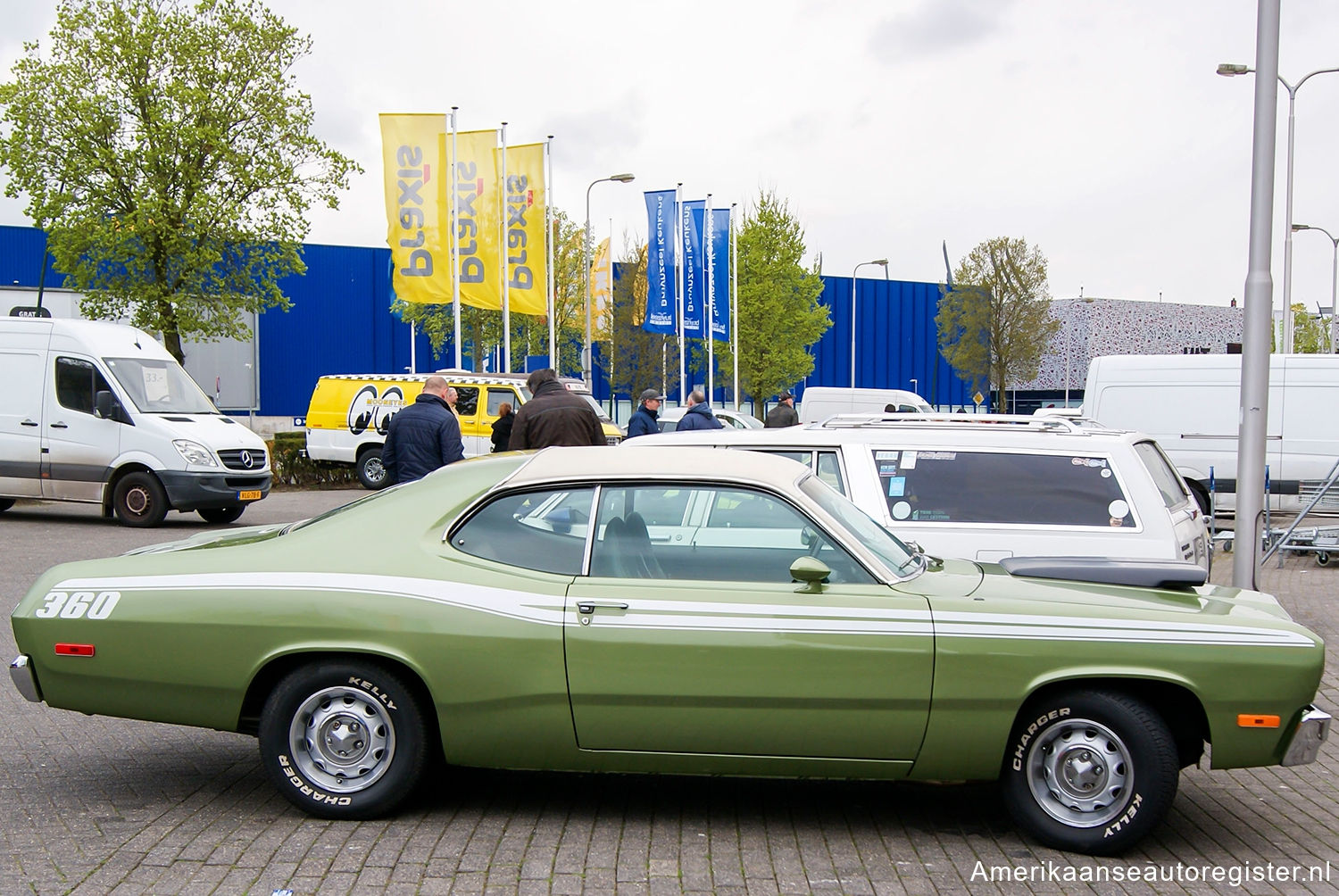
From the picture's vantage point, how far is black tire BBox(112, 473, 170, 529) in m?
15.7

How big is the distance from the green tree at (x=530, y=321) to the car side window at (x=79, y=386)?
97.6ft

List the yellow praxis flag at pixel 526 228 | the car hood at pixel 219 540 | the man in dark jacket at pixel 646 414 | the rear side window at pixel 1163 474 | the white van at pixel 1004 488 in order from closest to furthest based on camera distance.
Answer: the car hood at pixel 219 540, the white van at pixel 1004 488, the rear side window at pixel 1163 474, the man in dark jacket at pixel 646 414, the yellow praxis flag at pixel 526 228

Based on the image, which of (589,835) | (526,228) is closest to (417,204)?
(526,228)

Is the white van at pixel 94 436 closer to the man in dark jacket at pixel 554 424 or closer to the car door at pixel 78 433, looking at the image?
the car door at pixel 78 433

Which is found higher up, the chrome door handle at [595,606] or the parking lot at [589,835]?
the chrome door handle at [595,606]

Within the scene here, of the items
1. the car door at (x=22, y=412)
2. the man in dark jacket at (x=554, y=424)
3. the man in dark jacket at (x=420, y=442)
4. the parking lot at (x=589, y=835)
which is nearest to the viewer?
the parking lot at (x=589, y=835)

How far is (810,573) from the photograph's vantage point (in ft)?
14.4

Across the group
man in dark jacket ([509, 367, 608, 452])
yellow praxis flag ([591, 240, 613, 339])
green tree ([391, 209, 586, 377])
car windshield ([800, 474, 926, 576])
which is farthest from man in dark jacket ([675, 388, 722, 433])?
green tree ([391, 209, 586, 377])

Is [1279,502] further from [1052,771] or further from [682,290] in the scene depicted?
[682,290]

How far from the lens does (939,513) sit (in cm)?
694

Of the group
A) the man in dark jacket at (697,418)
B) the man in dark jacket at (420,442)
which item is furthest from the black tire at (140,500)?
Result: the man in dark jacket at (697,418)

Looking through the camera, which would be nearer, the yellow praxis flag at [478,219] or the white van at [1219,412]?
the white van at [1219,412]

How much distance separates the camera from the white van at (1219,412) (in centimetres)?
1677

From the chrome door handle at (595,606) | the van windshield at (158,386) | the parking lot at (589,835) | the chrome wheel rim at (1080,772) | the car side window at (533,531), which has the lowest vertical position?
the parking lot at (589,835)
